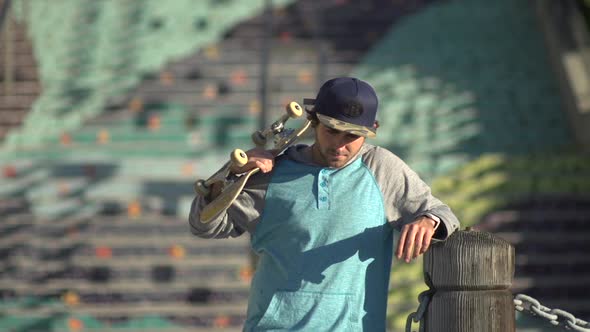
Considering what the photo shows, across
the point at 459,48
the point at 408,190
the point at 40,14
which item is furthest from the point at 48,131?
the point at 408,190

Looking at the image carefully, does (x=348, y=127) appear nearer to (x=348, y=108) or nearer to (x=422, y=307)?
(x=348, y=108)

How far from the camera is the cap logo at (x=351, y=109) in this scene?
121 inches

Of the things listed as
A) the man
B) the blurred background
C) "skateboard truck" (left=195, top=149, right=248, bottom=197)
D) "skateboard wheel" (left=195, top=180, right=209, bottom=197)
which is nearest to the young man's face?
the man

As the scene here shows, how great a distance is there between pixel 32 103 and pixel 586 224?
4636 millimetres

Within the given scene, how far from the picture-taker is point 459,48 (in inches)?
411

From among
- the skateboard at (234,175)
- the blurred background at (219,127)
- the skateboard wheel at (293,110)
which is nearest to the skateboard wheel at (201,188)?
the skateboard at (234,175)

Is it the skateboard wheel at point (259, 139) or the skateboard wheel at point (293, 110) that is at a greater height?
the skateboard wheel at point (293, 110)

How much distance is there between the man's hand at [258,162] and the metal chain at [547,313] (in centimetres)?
75

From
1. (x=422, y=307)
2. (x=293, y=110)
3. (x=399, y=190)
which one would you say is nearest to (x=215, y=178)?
(x=293, y=110)

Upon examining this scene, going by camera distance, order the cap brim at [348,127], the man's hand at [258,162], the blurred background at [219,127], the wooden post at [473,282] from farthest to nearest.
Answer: the blurred background at [219,127]
the man's hand at [258,162]
the cap brim at [348,127]
the wooden post at [473,282]

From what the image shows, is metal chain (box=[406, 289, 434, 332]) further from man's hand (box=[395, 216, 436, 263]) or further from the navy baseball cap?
the navy baseball cap

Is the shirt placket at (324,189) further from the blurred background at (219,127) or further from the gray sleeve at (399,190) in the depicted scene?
the blurred background at (219,127)

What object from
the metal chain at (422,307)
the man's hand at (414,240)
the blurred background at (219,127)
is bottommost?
the metal chain at (422,307)

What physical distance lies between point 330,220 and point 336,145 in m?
0.20
